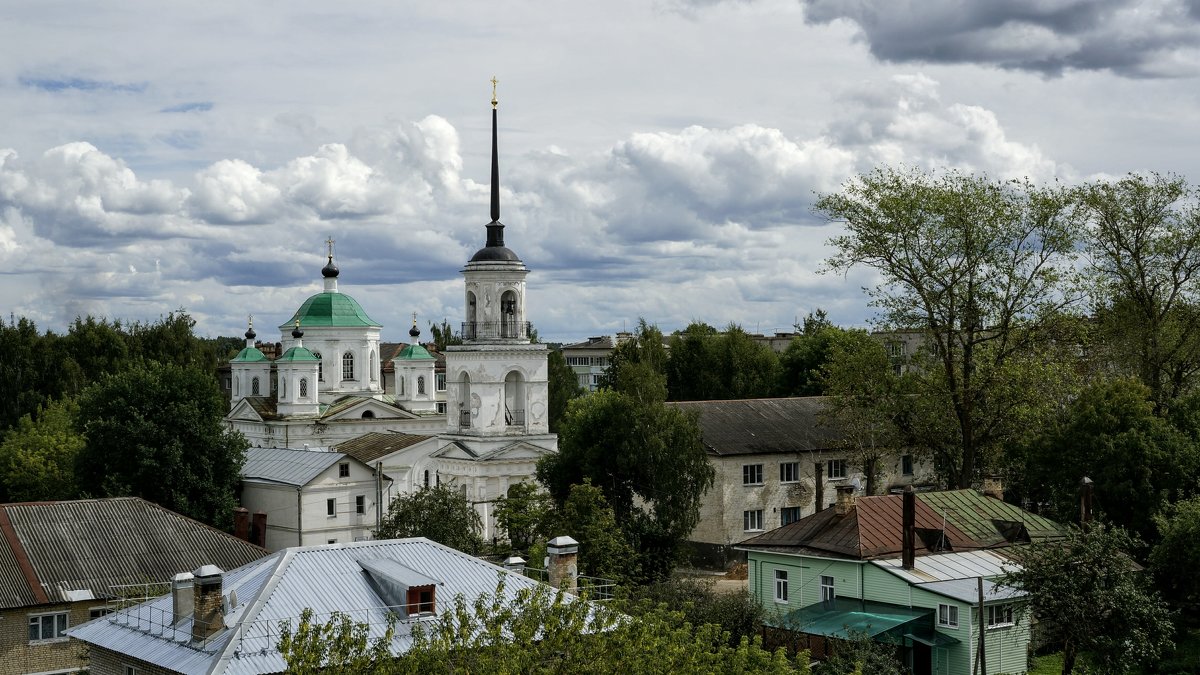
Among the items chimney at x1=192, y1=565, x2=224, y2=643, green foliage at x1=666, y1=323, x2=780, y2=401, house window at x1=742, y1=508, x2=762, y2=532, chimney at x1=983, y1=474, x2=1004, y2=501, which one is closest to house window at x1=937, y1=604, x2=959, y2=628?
chimney at x1=983, y1=474, x2=1004, y2=501

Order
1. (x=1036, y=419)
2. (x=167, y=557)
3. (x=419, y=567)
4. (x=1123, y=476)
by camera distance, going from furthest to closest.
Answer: (x=1036, y=419), (x=1123, y=476), (x=167, y=557), (x=419, y=567)

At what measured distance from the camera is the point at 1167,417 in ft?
134

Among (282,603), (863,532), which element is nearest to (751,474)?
(863,532)

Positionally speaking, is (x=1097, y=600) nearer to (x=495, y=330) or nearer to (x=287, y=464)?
(x=495, y=330)

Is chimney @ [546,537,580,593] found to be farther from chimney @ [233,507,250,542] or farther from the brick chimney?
chimney @ [233,507,250,542]

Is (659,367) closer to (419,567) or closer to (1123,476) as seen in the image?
(1123,476)

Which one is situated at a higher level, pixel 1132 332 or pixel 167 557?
pixel 1132 332

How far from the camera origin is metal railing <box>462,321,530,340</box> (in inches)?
2122

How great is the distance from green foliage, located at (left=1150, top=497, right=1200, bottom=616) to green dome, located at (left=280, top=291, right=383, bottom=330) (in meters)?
48.5

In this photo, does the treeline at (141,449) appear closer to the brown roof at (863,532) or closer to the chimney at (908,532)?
the brown roof at (863,532)

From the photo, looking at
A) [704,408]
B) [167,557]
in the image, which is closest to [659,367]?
[704,408]

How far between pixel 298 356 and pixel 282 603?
156 feet

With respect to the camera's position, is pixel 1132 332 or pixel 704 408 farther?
pixel 704 408

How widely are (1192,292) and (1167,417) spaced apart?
7046 millimetres
